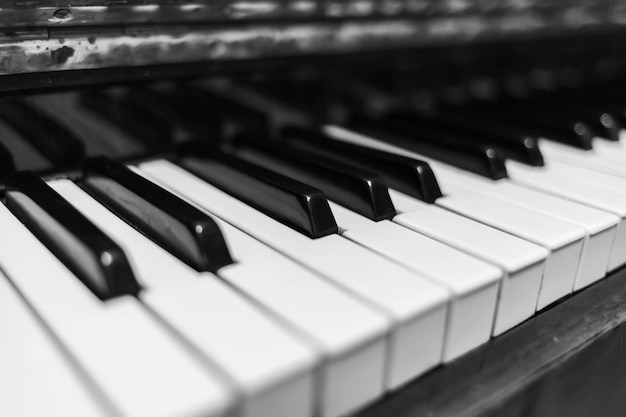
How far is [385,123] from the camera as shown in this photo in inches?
43.0

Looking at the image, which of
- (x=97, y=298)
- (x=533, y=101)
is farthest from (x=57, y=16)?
(x=533, y=101)

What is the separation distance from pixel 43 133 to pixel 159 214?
9.9 inches

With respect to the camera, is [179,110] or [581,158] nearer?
[179,110]

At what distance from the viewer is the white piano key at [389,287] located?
0.50 metres

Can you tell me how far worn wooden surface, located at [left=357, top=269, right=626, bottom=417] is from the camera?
531mm

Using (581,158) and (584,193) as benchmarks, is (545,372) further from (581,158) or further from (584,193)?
(581,158)

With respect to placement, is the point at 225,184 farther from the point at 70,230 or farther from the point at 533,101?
the point at 533,101

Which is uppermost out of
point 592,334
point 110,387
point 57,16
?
point 57,16

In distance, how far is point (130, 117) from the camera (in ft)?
2.75

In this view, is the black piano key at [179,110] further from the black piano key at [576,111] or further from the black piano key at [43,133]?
the black piano key at [576,111]

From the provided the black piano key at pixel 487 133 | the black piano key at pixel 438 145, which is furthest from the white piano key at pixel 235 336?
the black piano key at pixel 487 133

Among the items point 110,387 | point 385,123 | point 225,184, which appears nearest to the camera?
point 110,387

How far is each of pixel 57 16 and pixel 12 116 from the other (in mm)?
133

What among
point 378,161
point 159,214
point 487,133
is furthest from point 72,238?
point 487,133
